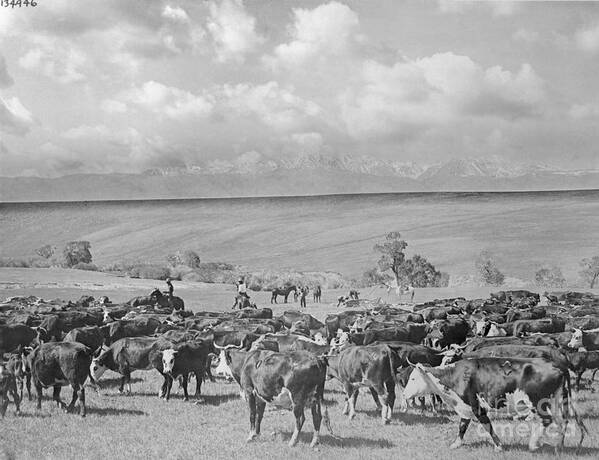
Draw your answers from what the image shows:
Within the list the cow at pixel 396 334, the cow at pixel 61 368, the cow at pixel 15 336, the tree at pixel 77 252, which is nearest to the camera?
the cow at pixel 61 368

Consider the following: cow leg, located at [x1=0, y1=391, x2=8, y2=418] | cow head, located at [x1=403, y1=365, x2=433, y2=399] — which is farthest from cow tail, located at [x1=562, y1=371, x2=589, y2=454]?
cow leg, located at [x1=0, y1=391, x2=8, y2=418]

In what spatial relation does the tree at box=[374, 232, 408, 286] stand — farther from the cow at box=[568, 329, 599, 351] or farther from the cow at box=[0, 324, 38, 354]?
the cow at box=[0, 324, 38, 354]

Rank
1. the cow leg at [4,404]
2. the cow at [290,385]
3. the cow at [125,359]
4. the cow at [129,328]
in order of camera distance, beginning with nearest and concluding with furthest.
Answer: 1. the cow at [290,385]
2. the cow leg at [4,404]
3. the cow at [125,359]
4. the cow at [129,328]

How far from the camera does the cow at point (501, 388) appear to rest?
9.03m

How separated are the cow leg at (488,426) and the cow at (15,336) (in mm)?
11950

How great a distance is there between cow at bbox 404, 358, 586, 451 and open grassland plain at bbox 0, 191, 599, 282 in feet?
87.5

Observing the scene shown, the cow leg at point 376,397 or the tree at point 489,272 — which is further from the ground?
the cow leg at point 376,397

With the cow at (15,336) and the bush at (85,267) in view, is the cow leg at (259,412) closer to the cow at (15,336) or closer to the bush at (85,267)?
the cow at (15,336)

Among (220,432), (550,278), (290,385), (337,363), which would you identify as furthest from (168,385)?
(550,278)

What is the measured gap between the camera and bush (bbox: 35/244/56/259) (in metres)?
38.5

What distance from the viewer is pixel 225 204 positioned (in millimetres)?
36938

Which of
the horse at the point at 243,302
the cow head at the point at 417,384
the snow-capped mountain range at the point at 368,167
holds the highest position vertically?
the snow-capped mountain range at the point at 368,167

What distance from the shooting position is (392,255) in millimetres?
A: 36219

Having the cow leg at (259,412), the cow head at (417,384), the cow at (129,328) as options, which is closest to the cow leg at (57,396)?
the cow leg at (259,412)
